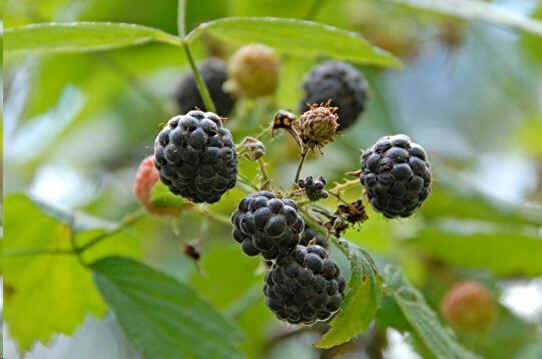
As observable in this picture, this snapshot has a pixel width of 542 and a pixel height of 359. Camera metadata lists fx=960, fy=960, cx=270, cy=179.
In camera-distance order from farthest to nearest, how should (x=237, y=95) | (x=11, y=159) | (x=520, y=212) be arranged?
(x=11, y=159) → (x=520, y=212) → (x=237, y=95)

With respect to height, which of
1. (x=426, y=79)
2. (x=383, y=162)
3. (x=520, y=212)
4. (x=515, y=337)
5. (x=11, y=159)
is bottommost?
(x=426, y=79)

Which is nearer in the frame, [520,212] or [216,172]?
[216,172]

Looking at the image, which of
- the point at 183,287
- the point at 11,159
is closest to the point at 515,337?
the point at 183,287

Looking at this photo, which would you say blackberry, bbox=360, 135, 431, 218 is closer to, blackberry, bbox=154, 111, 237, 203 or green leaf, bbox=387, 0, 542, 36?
blackberry, bbox=154, 111, 237, 203

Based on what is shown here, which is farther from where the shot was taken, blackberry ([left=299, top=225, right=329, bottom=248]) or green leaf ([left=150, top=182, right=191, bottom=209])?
green leaf ([left=150, top=182, right=191, bottom=209])

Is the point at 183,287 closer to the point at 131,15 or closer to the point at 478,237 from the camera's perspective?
the point at 478,237

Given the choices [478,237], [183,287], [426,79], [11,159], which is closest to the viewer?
[183,287]

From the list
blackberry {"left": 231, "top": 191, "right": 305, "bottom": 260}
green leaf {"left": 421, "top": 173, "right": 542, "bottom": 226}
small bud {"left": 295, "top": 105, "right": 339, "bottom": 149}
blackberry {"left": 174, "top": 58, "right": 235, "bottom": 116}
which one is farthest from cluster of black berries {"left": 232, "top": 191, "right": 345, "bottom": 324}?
green leaf {"left": 421, "top": 173, "right": 542, "bottom": 226}
